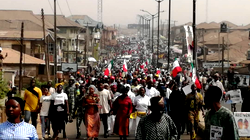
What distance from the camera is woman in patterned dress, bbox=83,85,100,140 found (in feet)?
46.0

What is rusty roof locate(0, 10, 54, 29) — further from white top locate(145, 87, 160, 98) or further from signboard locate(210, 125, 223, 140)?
signboard locate(210, 125, 223, 140)

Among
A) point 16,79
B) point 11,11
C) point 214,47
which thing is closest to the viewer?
point 16,79

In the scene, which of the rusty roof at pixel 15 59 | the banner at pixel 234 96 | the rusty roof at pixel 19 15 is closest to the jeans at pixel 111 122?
the banner at pixel 234 96

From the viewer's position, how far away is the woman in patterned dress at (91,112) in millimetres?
14024

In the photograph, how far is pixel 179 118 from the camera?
604 inches

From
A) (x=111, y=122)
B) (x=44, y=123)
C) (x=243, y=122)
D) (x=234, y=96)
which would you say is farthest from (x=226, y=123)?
(x=234, y=96)

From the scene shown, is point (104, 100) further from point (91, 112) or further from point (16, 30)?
point (16, 30)

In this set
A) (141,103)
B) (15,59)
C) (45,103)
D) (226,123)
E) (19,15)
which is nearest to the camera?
(226,123)

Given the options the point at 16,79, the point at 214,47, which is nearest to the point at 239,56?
the point at 214,47

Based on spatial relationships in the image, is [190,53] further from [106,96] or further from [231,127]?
[231,127]

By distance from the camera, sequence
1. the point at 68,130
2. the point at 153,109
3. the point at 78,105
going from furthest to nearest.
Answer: the point at 68,130
the point at 78,105
the point at 153,109

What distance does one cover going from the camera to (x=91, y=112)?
14.1m

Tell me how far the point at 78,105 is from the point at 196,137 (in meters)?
3.36

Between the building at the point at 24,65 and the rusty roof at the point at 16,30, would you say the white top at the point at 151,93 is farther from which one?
the rusty roof at the point at 16,30
